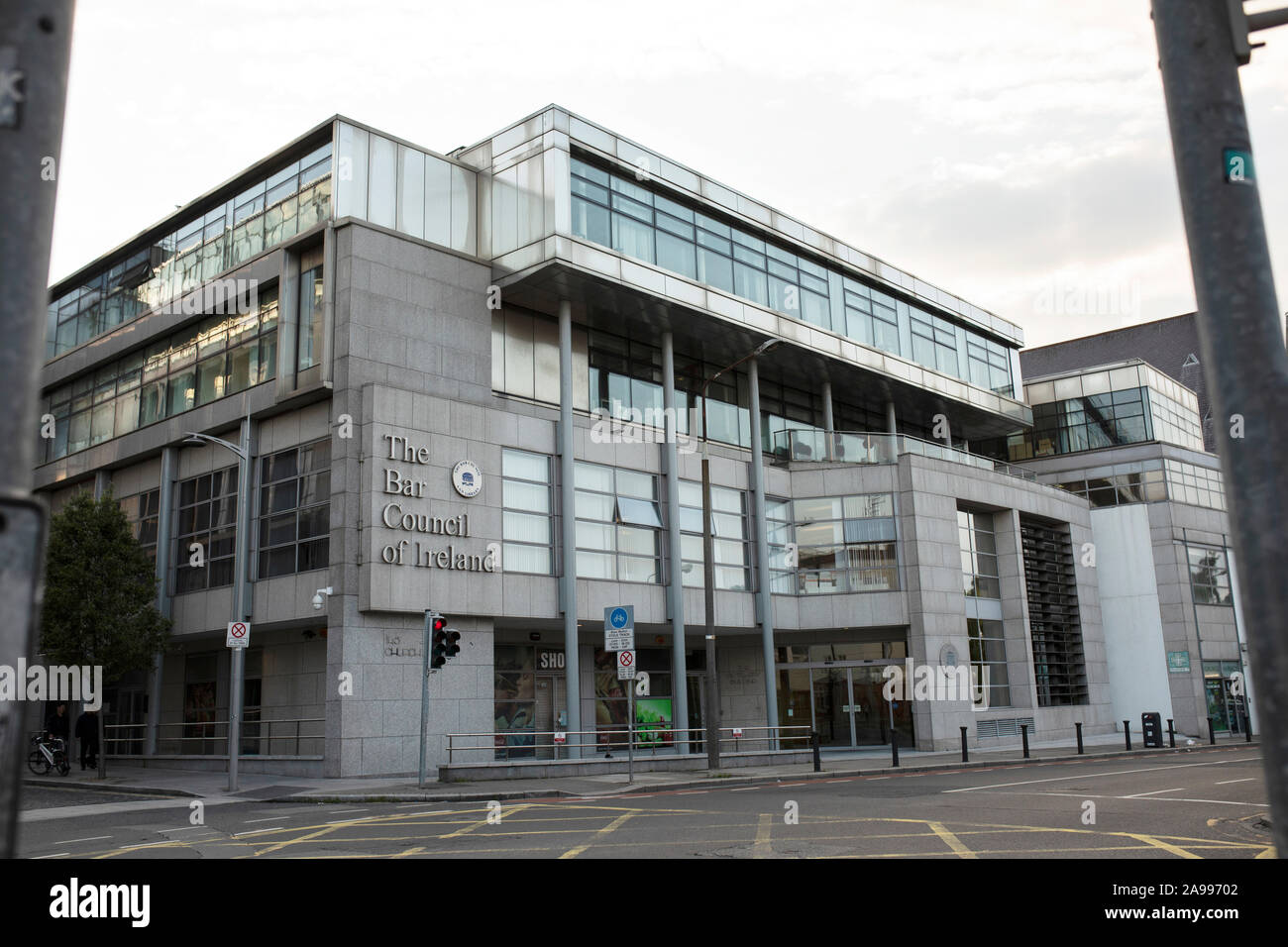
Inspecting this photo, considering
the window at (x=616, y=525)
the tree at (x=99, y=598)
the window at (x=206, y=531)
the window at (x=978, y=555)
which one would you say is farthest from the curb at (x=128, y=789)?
the window at (x=978, y=555)

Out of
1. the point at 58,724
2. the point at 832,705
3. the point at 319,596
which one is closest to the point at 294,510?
the point at 319,596

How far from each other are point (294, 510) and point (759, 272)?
1808 cm

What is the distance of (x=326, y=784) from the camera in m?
22.6

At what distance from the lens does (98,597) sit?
94.2 ft

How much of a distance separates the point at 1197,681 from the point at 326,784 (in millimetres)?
38264

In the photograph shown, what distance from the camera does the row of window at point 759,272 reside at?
31.2m

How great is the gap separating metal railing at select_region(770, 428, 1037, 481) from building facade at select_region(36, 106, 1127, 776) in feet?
0.41

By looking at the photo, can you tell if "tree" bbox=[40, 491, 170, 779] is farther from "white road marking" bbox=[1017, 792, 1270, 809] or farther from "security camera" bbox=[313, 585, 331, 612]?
"white road marking" bbox=[1017, 792, 1270, 809]

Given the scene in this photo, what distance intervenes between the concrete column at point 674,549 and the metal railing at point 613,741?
0.80 metres

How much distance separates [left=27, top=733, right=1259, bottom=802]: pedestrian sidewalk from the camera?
2016cm

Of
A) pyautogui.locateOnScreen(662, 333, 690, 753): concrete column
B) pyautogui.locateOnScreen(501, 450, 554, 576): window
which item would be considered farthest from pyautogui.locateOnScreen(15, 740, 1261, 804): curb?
pyautogui.locateOnScreen(501, 450, 554, 576): window

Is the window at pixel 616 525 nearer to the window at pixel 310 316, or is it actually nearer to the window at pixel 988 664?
the window at pixel 310 316

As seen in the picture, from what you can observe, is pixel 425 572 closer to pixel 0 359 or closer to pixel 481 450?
pixel 481 450
